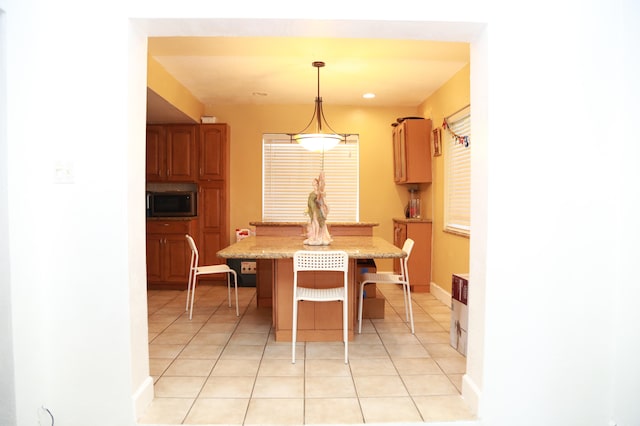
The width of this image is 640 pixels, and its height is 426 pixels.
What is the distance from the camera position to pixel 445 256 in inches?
180

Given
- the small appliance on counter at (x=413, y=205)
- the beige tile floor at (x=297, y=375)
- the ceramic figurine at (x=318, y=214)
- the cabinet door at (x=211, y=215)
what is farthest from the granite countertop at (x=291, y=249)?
the small appliance on counter at (x=413, y=205)

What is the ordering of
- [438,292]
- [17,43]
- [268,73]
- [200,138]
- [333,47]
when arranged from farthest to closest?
[200,138], [438,292], [268,73], [333,47], [17,43]

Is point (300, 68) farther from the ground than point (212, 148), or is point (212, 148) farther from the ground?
point (300, 68)

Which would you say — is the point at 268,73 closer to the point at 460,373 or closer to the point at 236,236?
the point at 236,236

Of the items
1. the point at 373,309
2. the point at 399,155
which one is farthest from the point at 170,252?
the point at 399,155

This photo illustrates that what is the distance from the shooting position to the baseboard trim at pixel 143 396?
201 cm

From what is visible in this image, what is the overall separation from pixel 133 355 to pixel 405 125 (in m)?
4.09

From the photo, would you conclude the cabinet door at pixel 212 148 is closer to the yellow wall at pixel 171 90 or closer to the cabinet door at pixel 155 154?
the yellow wall at pixel 171 90

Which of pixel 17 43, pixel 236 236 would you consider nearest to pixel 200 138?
pixel 236 236

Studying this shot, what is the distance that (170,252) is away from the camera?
16.8ft

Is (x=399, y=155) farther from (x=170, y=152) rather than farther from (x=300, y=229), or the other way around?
(x=170, y=152)

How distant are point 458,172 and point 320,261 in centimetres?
244

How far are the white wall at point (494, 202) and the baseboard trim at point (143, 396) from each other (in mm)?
20

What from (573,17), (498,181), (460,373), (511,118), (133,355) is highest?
(573,17)
